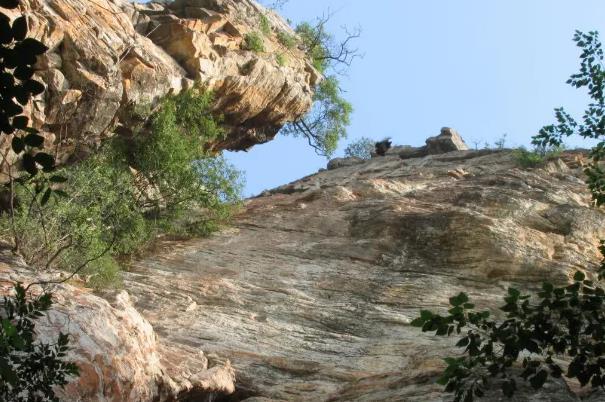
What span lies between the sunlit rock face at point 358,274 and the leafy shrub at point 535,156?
132 centimetres

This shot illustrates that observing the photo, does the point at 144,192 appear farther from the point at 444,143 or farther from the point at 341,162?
the point at 444,143

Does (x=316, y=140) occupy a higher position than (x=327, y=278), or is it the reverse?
(x=316, y=140)

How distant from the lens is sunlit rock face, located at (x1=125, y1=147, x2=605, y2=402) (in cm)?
1157

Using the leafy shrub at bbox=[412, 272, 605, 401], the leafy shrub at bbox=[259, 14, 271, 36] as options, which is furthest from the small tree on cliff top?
Answer: the leafy shrub at bbox=[259, 14, 271, 36]

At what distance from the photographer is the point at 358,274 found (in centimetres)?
1569

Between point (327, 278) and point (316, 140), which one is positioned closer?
point (327, 278)

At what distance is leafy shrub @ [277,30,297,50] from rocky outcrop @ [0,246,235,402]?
14221mm

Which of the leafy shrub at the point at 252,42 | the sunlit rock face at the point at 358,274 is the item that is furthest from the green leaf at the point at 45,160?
the leafy shrub at the point at 252,42

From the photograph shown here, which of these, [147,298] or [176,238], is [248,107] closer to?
[176,238]

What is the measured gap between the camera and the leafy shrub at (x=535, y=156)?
74.2 feet

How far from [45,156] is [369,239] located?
43.2 feet

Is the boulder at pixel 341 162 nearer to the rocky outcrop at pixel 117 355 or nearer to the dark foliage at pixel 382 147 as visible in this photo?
the dark foliage at pixel 382 147

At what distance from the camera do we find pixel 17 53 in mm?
4352

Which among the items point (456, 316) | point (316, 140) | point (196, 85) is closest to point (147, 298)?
point (196, 85)
